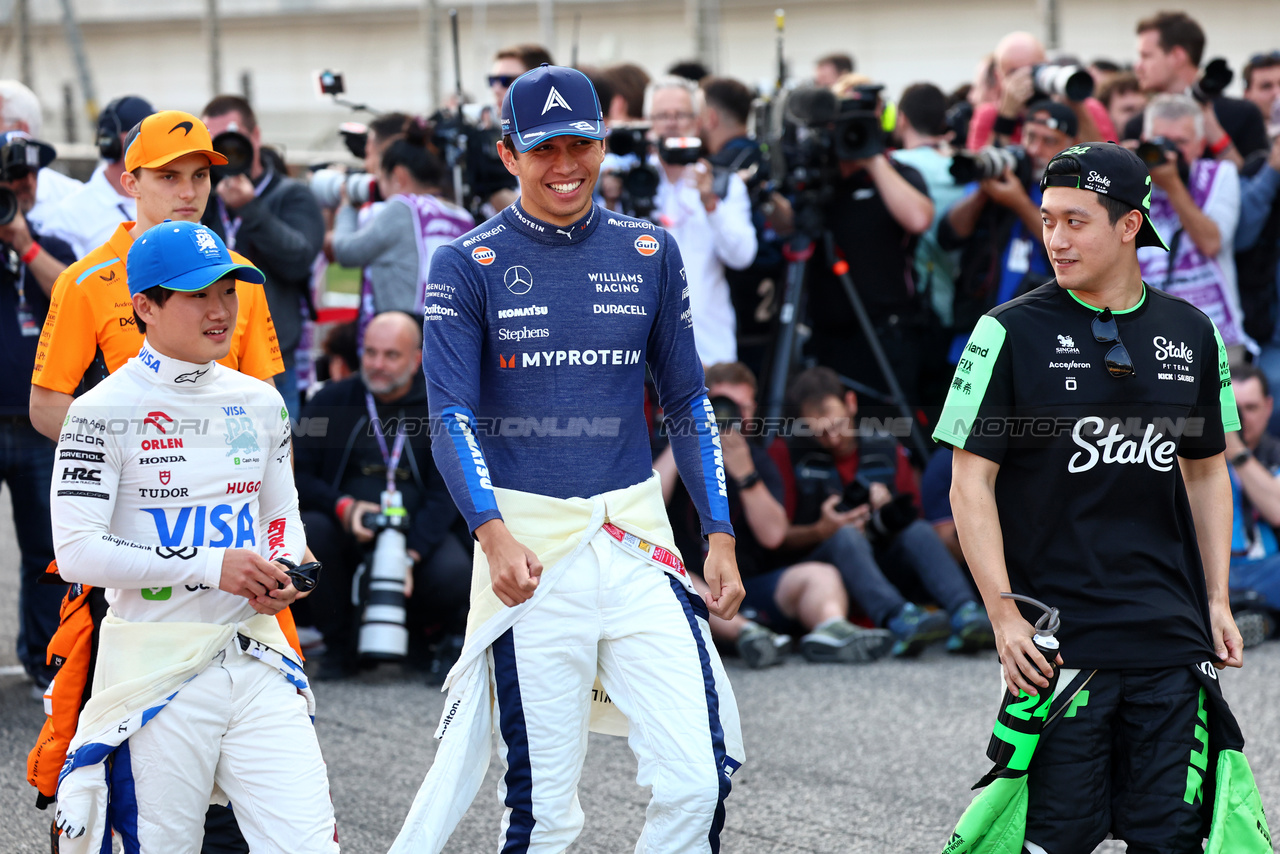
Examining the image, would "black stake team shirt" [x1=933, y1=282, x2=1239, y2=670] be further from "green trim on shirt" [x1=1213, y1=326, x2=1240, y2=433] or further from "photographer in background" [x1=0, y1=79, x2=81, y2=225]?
"photographer in background" [x1=0, y1=79, x2=81, y2=225]

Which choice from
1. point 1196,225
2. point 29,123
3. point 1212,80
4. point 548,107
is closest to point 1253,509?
point 1196,225

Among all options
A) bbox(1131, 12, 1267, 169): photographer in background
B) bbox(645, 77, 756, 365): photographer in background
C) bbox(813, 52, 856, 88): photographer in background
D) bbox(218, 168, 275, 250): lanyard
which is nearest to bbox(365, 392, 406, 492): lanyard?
bbox(218, 168, 275, 250): lanyard

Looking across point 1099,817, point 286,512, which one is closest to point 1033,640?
point 1099,817

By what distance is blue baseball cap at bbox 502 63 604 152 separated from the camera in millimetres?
3375

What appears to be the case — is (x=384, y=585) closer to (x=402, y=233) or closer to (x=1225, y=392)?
(x=402, y=233)

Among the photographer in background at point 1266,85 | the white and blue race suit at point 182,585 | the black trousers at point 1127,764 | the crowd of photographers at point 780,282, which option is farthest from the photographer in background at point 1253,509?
the white and blue race suit at point 182,585

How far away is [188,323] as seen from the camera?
3289mm

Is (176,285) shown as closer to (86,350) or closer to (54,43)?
(86,350)

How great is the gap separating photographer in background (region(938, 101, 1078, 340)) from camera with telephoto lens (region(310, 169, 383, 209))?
3.13 m

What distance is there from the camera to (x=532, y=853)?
3227 mm

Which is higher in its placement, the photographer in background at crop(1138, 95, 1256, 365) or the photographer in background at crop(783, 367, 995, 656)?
the photographer in background at crop(1138, 95, 1256, 365)

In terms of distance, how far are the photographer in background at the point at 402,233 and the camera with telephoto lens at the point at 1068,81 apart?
3.21 m

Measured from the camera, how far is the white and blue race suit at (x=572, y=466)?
3240 mm

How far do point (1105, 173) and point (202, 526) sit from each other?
2.25 meters
